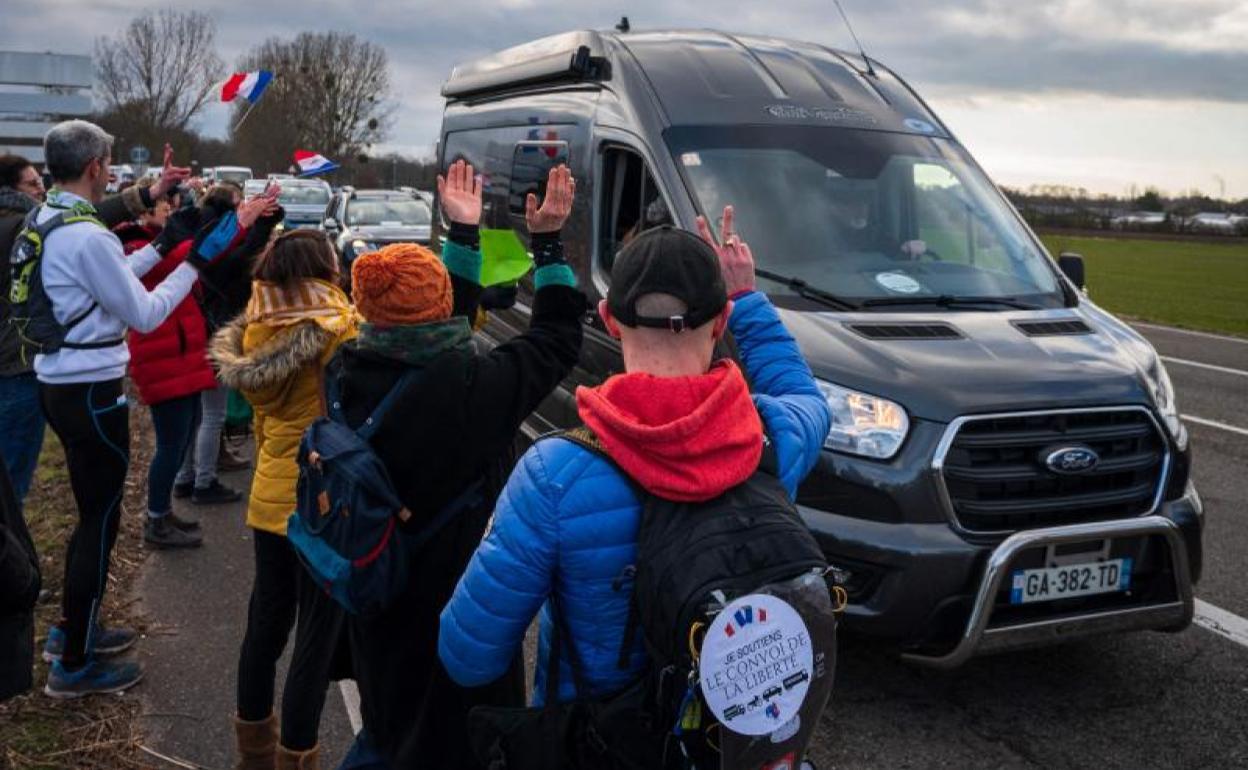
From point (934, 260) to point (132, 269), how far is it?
3392mm

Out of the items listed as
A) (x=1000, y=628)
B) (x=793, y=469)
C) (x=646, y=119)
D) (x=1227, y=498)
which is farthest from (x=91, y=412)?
(x=1227, y=498)

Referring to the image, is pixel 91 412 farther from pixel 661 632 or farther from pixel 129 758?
pixel 661 632

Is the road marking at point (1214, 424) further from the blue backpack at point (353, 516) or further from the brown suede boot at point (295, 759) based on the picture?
the blue backpack at point (353, 516)

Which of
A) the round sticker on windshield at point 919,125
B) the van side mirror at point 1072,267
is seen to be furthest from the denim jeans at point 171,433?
the van side mirror at point 1072,267

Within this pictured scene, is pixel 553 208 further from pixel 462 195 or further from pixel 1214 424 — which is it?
pixel 1214 424

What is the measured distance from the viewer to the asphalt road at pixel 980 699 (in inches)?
150

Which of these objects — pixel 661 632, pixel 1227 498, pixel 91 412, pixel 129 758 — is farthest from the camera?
pixel 1227 498

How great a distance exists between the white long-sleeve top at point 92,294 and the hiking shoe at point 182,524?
198 centimetres

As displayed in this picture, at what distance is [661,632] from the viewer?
179 centimetres

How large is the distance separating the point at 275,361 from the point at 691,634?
2030mm

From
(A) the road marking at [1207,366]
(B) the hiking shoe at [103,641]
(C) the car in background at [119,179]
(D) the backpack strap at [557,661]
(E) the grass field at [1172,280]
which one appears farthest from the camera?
(E) the grass field at [1172,280]

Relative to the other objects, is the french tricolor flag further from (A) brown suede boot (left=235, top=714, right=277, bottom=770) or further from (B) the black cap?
(B) the black cap

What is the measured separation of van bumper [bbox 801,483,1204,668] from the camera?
372 centimetres

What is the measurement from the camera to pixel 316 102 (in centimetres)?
5669
